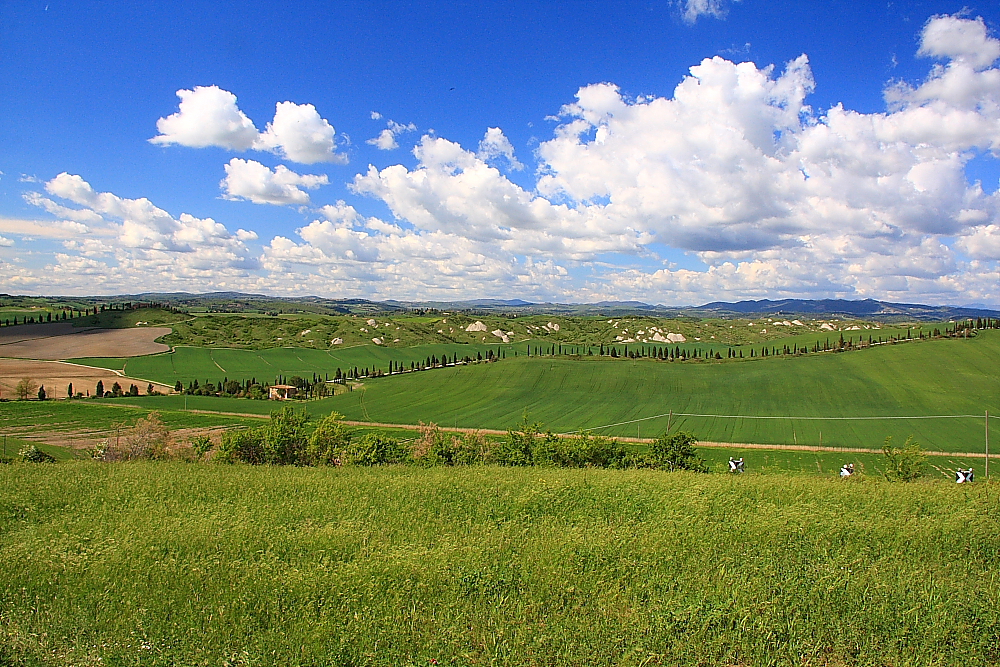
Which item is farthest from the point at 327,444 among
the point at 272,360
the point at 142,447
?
the point at 272,360

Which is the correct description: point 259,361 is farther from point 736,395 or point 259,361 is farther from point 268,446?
point 268,446

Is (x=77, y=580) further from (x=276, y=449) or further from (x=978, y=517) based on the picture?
(x=276, y=449)

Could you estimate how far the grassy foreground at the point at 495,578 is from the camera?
260 inches

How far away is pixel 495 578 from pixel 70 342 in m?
187

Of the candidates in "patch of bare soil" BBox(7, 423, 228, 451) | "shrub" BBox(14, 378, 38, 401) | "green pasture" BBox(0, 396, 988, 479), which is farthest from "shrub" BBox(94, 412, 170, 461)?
"shrub" BBox(14, 378, 38, 401)

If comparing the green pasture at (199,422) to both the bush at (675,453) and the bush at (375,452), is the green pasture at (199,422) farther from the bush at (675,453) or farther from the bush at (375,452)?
the bush at (375,452)

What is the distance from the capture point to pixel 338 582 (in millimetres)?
7660

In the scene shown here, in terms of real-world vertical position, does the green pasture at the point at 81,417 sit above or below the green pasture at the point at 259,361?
below

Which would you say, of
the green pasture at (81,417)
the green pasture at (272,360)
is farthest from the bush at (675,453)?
the green pasture at (272,360)

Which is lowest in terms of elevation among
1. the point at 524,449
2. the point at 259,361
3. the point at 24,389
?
the point at 24,389

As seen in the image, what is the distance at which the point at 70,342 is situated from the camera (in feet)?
487

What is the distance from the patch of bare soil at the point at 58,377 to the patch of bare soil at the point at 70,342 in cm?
1163

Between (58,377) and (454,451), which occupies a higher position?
(454,451)

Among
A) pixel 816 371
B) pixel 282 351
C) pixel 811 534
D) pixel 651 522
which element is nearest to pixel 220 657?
pixel 651 522
